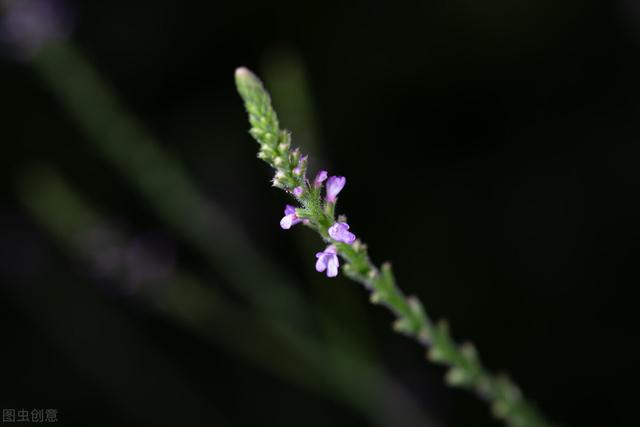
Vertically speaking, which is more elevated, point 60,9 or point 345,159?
point 345,159

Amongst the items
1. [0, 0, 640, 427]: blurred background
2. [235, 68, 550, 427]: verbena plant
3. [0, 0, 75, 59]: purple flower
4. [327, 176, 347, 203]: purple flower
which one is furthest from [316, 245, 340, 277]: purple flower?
[0, 0, 75, 59]: purple flower

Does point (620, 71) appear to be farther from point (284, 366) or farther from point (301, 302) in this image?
point (284, 366)

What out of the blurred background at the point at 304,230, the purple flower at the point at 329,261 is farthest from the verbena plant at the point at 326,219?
the blurred background at the point at 304,230

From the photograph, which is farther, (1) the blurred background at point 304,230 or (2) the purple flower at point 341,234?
(1) the blurred background at point 304,230

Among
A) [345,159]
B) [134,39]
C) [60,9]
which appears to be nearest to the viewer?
[60,9]

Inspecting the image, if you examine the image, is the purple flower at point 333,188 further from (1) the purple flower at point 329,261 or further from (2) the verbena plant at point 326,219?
(1) the purple flower at point 329,261

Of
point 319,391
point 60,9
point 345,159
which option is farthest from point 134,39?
point 319,391

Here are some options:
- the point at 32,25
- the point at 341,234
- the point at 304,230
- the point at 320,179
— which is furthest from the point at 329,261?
the point at 32,25

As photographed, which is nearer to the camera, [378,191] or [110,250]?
[110,250]
